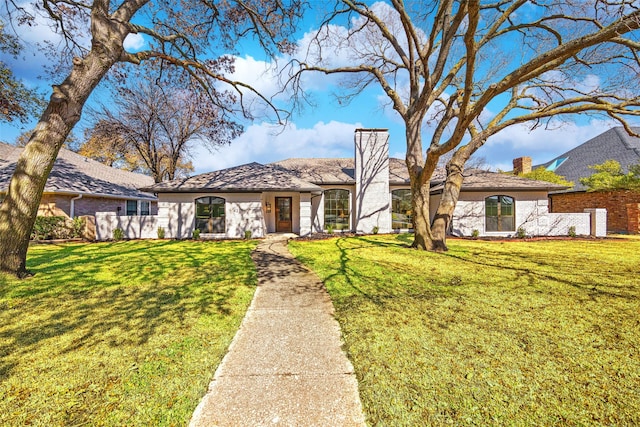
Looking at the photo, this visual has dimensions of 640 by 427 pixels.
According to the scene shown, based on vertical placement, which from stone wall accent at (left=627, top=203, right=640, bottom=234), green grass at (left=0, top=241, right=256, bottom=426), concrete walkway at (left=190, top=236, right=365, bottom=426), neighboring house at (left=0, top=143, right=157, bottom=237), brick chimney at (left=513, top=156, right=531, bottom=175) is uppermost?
brick chimney at (left=513, top=156, right=531, bottom=175)

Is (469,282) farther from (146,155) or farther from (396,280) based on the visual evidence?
(146,155)

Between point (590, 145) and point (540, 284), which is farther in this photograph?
point (590, 145)

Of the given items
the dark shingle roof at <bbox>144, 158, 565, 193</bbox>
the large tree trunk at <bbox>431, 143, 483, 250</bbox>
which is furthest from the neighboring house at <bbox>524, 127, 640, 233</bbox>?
the large tree trunk at <bbox>431, 143, 483, 250</bbox>

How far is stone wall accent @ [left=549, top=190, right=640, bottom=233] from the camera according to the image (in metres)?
15.5

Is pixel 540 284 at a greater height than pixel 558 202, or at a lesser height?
lesser

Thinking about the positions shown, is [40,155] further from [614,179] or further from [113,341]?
[614,179]

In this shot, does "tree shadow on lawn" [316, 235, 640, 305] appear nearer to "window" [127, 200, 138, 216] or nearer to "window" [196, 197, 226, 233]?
"window" [196, 197, 226, 233]

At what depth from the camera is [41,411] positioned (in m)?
2.12

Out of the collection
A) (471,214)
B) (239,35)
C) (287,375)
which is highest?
(239,35)

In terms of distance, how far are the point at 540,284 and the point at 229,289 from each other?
6.37 meters

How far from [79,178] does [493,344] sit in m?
20.8

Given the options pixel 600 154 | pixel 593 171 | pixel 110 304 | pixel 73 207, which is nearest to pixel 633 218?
pixel 593 171

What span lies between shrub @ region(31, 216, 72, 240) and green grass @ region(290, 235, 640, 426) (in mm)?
14306

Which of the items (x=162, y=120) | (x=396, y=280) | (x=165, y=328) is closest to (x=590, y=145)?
(x=396, y=280)
